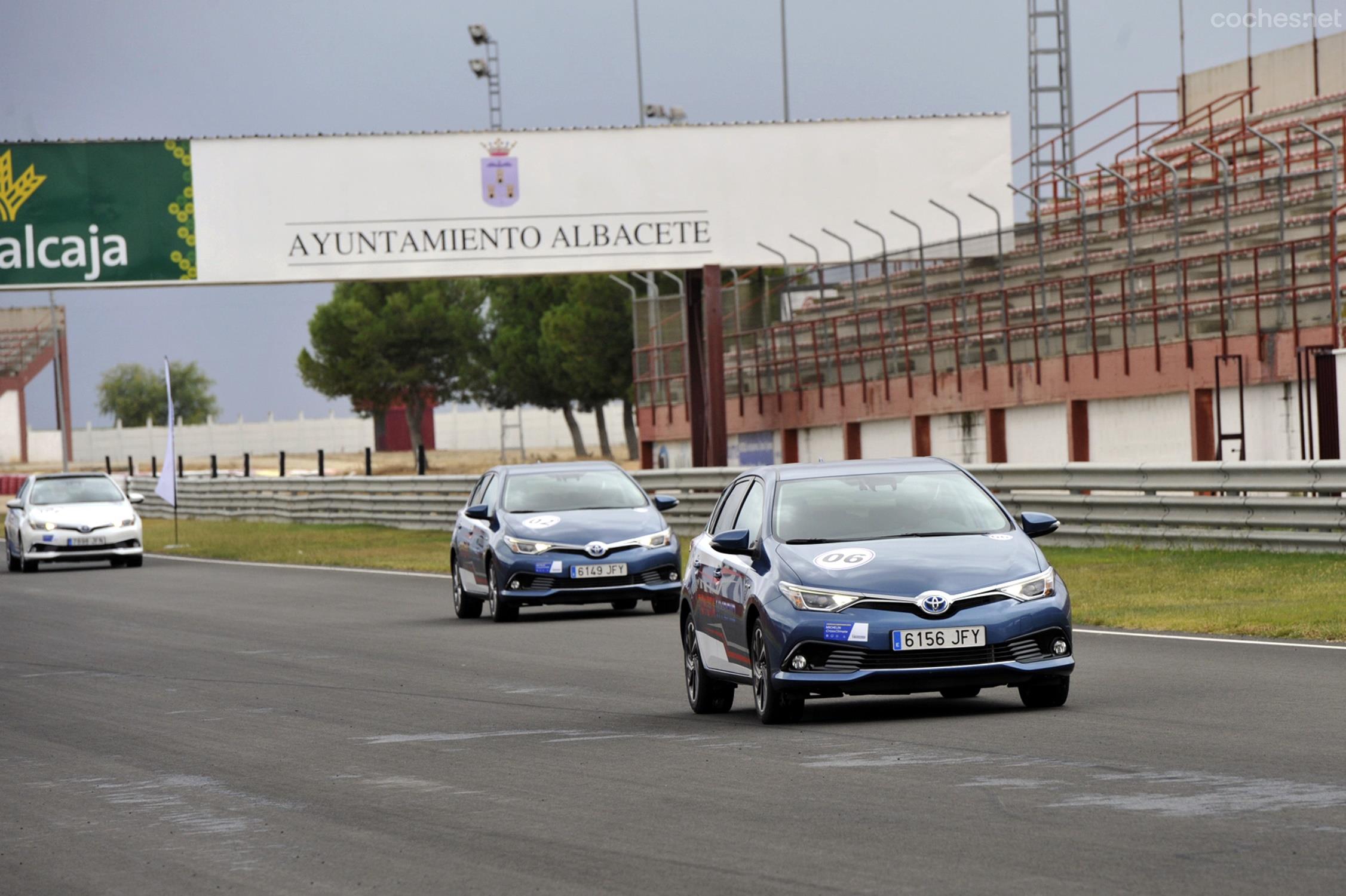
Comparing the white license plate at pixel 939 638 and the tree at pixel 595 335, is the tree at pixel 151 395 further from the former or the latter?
the white license plate at pixel 939 638

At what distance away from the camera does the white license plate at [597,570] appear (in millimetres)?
20094

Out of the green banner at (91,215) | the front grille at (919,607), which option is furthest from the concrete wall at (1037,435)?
the front grille at (919,607)

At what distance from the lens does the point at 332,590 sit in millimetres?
26234

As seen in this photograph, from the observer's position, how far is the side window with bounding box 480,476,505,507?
70.2ft

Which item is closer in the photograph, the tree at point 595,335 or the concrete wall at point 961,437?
the concrete wall at point 961,437

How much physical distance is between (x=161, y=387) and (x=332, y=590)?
150663 millimetres

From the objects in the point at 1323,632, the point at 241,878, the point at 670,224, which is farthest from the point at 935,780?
the point at 670,224

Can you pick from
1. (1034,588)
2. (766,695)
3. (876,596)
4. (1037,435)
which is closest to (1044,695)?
(1034,588)

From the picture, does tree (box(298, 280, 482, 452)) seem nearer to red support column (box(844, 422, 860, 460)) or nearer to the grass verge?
red support column (box(844, 422, 860, 460))

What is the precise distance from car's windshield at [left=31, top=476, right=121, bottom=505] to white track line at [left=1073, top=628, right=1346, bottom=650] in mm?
20924

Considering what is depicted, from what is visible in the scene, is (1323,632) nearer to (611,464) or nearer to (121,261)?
(611,464)

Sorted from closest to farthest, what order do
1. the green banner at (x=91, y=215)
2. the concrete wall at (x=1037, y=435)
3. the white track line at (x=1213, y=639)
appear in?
1. the white track line at (x=1213, y=639)
2. the concrete wall at (x=1037, y=435)
3. the green banner at (x=91, y=215)

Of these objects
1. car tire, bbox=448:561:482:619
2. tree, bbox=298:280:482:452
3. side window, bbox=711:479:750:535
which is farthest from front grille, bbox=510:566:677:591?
tree, bbox=298:280:482:452

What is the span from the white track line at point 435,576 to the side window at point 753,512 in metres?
4.27
